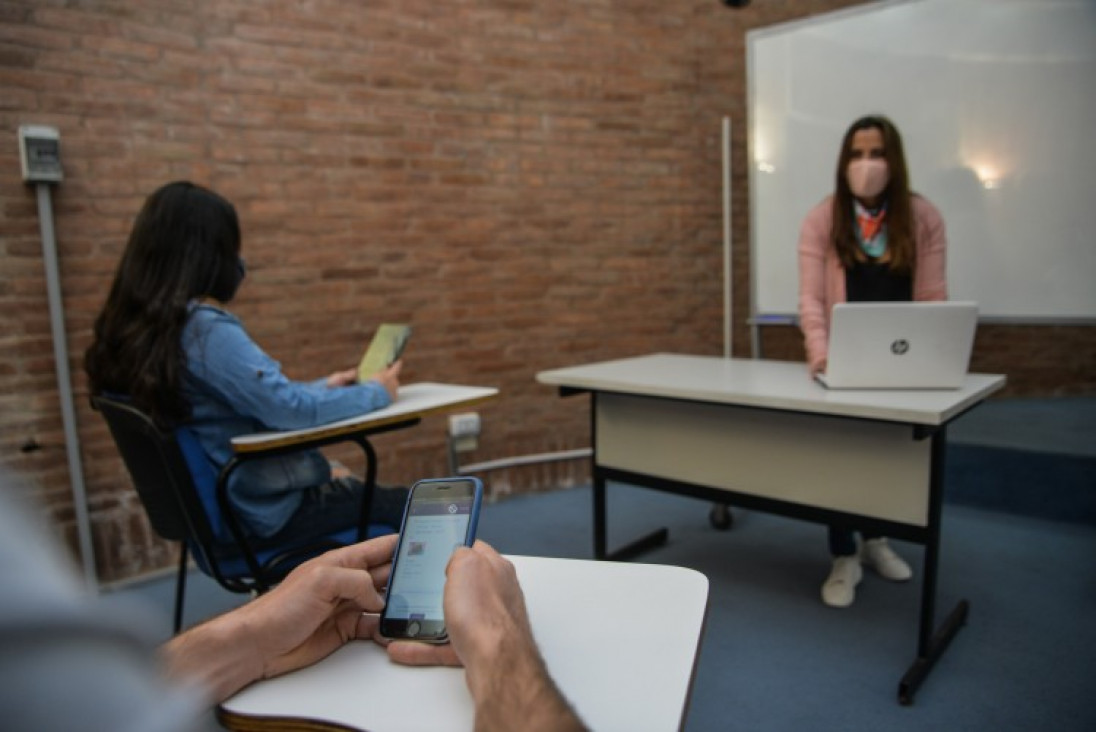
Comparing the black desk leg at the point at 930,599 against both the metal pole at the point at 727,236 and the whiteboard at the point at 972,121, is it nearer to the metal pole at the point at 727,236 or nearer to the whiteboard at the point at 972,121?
the whiteboard at the point at 972,121

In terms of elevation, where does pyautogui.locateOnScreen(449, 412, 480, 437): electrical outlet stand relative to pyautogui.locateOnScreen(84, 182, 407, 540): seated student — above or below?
below

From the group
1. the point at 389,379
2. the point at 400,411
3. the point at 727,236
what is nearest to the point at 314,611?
the point at 400,411

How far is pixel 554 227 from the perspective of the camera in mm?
3723

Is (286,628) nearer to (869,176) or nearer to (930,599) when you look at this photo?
(930,599)

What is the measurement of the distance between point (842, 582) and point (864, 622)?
166mm

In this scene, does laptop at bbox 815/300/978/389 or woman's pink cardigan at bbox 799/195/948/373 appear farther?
woman's pink cardigan at bbox 799/195/948/373

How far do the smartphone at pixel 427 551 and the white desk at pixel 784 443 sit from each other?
136 centimetres

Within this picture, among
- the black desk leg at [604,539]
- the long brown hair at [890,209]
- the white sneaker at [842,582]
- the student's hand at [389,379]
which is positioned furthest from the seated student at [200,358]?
the long brown hair at [890,209]

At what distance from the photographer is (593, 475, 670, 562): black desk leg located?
2.73 meters

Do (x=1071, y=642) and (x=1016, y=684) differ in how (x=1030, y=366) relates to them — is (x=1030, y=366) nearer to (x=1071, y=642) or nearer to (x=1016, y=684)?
(x=1071, y=642)

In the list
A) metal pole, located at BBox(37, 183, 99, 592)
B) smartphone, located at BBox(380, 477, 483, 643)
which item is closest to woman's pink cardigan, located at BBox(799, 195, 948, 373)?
smartphone, located at BBox(380, 477, 483, 643)

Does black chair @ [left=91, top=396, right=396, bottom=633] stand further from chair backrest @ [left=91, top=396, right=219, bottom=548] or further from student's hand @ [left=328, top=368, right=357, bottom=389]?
student's hand @ [left=328, top=368, right=357, bottom=389]

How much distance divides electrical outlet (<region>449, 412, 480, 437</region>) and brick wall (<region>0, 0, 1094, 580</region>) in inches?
4.3

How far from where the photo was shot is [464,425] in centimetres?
354
